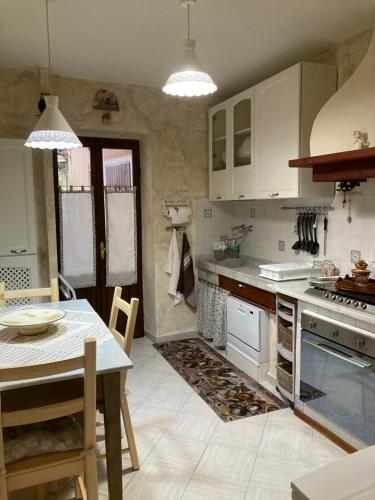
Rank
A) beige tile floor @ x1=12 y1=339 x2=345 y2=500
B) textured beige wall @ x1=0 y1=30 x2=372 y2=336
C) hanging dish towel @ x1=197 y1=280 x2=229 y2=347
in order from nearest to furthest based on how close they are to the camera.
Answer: beige tile floor @ x1=12 y1=339 x2=345 y2=500, textured beige wall @ x1=0 y1=30 x2=372 y2=336, hanging dish towel @ x1=197 y1=280 x2=229 y2=347

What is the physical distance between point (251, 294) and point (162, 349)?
1.21 meters

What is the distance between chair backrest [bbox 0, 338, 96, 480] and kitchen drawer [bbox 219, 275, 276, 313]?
173 centimetres

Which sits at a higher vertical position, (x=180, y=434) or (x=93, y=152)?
(x=93, y=152)

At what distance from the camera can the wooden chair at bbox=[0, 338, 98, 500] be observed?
4.54 ft

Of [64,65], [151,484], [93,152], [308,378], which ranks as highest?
[64,65]

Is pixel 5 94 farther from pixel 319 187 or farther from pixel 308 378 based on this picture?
pixel 308 378

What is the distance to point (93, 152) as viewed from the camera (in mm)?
3900

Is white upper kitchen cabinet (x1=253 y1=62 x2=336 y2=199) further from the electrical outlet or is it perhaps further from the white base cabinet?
the electrical outlet

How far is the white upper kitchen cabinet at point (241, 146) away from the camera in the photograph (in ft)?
11.1

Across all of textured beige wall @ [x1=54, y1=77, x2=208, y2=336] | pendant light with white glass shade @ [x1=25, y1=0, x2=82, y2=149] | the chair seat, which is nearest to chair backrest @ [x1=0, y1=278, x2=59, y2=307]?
pendant light with white glass shade @ [x1=25, y1=0, x2=82, y2=149]

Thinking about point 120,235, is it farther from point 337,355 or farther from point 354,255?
point 337,355

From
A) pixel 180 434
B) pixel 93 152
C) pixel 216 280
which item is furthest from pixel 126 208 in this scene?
pixel 180 434

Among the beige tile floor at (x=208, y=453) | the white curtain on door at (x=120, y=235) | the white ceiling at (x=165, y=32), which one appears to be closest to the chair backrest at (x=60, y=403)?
the beige tile floor at (x=208, y=453)

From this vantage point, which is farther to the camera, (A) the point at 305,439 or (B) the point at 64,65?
(B) the point at 64,65
